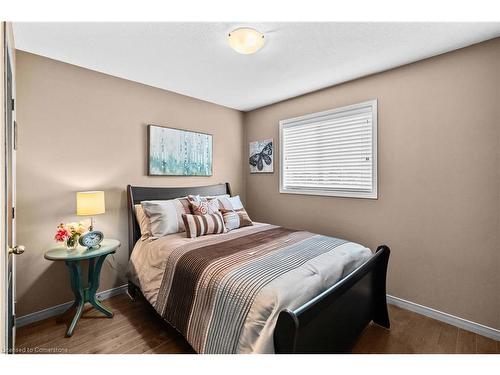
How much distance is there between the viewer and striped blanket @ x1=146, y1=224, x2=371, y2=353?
133cm

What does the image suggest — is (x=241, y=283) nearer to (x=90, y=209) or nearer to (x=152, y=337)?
(x=152, y=337)

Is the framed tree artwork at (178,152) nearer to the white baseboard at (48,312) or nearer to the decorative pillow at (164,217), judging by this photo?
the decorative pillow at (164,217)

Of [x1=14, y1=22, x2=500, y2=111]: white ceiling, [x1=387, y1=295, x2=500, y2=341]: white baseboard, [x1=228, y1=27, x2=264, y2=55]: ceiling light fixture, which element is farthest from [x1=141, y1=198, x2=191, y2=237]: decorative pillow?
[x1=387, y1=295, x2=500, y2=341]: white baseboard

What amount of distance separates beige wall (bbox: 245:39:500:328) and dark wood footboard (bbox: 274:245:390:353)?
62 cm

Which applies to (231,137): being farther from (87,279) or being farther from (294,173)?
(87,279)

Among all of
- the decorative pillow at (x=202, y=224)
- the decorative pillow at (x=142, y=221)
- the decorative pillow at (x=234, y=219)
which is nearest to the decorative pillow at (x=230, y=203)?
the decorative pillow at (x=234, y=219)

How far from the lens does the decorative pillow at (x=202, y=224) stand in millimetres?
2445

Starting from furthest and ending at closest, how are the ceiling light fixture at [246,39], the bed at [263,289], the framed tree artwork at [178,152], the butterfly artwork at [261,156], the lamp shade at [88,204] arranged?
1. the butterfly artwork at [261,156]
2. the framed tree artwork at [178,152]
3. the lamp shade at [88,204]
4. the ceiling light fixture at [246,39]
5. the bed at [263,289]

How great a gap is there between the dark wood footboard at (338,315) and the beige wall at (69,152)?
7.69 feet

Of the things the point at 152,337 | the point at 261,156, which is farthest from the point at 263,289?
the point at 261,156

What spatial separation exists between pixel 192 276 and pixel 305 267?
0.82 metres

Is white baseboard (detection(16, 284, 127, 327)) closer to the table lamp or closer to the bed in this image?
the bed

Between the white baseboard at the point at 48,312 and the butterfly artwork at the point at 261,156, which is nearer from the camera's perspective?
the white baseboard at the point at 48,312

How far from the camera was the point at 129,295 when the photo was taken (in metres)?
2.70
